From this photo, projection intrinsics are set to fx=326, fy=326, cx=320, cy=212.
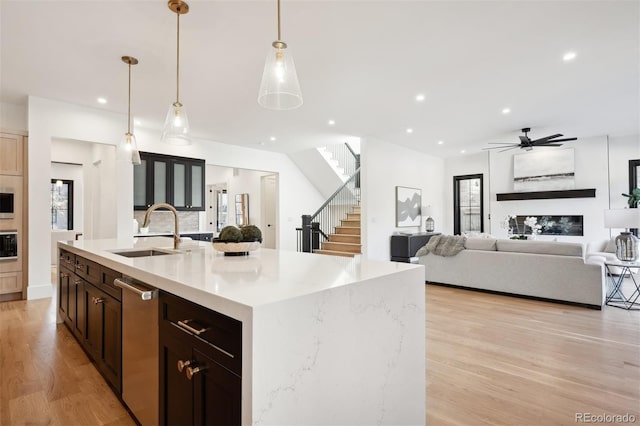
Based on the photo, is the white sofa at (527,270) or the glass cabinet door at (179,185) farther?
the glass cabinet door at (179,185)

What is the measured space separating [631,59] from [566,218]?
16.0 ft

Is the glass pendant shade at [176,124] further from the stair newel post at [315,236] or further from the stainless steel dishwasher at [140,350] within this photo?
the stair newel post at [315,236]

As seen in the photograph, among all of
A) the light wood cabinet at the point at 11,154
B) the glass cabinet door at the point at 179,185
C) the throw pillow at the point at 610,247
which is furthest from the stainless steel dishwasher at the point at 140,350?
the throw pillow at the point at 610,247

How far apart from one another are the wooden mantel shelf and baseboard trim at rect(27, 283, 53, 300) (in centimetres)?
944

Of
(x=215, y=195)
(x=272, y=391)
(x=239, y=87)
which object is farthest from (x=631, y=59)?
(x=215, y=195)

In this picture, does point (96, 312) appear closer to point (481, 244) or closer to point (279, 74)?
point (279, 74)

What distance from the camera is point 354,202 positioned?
8.72 meters

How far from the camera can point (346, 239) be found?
7.76 m

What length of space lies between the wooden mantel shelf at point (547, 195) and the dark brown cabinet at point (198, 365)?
8.71m

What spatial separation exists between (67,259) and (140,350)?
2.08 meters

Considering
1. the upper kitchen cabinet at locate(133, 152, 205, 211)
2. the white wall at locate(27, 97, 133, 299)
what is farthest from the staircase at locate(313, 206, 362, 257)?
the white wall at locate(27, 97, 133, 299)

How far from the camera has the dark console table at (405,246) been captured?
6953 millimetres

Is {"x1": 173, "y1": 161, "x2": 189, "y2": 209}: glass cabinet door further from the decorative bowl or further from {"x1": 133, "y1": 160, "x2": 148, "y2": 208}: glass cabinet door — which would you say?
the decorative bowl

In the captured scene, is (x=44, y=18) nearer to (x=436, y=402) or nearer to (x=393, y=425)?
(x=393, y=425)
